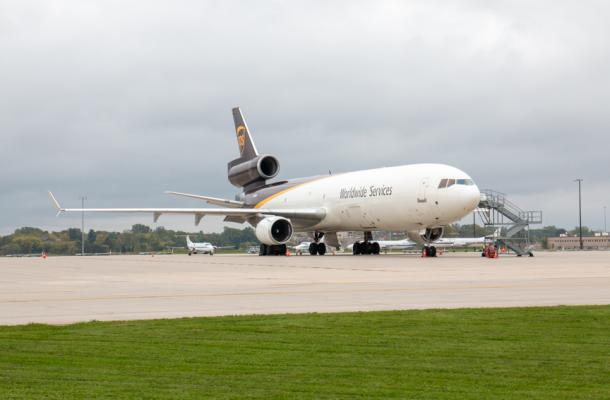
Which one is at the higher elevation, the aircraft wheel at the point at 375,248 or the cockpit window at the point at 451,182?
the cockpit window at the point at 451,182

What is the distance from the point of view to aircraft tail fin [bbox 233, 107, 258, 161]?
201 feet

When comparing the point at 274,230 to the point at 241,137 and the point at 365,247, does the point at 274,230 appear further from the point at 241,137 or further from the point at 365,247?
the point at 241,137

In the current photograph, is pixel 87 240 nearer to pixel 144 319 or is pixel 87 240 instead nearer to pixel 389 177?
pixel 389 177

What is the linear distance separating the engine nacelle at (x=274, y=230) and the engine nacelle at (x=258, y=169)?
28.9 ft

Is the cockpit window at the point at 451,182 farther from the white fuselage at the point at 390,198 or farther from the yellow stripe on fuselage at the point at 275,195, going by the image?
the yellow stripe on fuselage at the point at 275,195

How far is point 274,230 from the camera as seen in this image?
48.8 meters

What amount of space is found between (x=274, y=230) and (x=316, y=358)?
132 feet

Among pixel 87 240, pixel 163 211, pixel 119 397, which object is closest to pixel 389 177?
pixel 163 211

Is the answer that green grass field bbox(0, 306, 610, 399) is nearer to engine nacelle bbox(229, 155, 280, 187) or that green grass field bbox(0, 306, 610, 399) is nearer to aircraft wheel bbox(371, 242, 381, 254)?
aircraft wheel bbox(371, 242, 381, 254)

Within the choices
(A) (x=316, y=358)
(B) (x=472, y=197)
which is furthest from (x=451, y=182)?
(A) (x=316, y=358)

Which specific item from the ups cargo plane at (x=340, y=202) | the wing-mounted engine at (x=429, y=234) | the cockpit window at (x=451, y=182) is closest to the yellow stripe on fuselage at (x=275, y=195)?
the ups cargo plane at (x=340, y=202)

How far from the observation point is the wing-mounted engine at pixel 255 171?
5756cm

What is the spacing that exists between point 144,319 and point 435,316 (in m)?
4.17

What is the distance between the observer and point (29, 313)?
13.4 m
